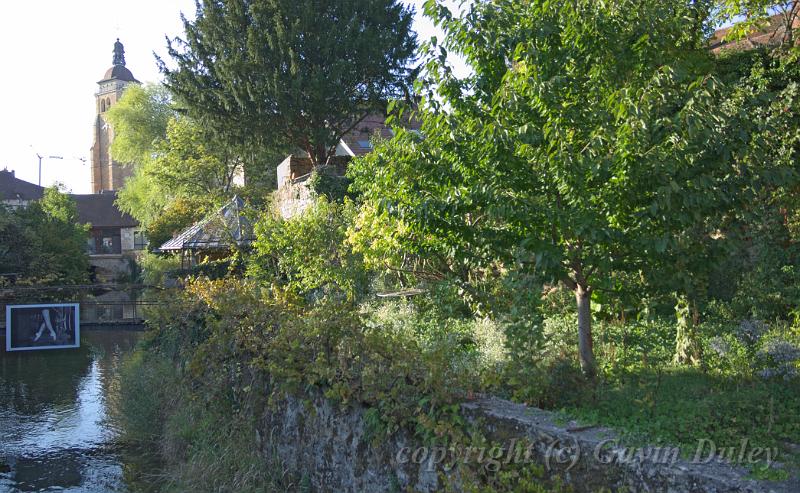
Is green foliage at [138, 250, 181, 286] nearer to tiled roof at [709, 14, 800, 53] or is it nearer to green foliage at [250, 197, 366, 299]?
green foliage at [250, 197, 366, 299]

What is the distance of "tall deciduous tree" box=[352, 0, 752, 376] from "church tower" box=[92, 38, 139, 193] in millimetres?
85370

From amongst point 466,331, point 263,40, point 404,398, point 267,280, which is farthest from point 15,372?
point 404,398

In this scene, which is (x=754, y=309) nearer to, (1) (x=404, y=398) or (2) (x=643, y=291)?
(2) (x=643, y=291)

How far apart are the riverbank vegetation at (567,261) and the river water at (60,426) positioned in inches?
49.5

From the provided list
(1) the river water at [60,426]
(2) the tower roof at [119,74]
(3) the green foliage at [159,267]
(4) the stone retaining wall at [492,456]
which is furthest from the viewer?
(2) the tower roof at [119,74]

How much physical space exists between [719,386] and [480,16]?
431 centimetres

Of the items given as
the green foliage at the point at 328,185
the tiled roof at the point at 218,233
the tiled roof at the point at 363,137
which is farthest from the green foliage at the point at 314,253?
the tiled roof at the point at 363,137

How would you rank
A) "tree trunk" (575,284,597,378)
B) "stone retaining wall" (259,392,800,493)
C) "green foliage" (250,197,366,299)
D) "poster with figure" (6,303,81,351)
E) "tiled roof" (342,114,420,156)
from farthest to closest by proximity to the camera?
1. "tiled roof" (342,114,420,156)
2. "poster with figure" (6,303,81,351)
3. "green foliage" (250,197,366,299)
4. "tree trunk" (575,284,597,378)
5. "stone retaining wall" (259,392,800,493)

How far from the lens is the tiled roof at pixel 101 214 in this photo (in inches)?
2589

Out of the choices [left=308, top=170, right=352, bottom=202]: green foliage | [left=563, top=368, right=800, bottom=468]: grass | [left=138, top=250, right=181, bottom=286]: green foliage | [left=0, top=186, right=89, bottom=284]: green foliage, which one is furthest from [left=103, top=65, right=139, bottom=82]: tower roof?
[left=563, top=368, right=800, bottom=468]: grass

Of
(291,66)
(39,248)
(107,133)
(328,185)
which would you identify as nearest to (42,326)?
(328,185)

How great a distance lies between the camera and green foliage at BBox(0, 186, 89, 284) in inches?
971

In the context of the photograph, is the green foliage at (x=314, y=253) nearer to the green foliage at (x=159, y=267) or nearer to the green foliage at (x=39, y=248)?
the green foliage at (x=39, y=248)

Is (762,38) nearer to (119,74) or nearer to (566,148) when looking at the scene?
(566,148)
